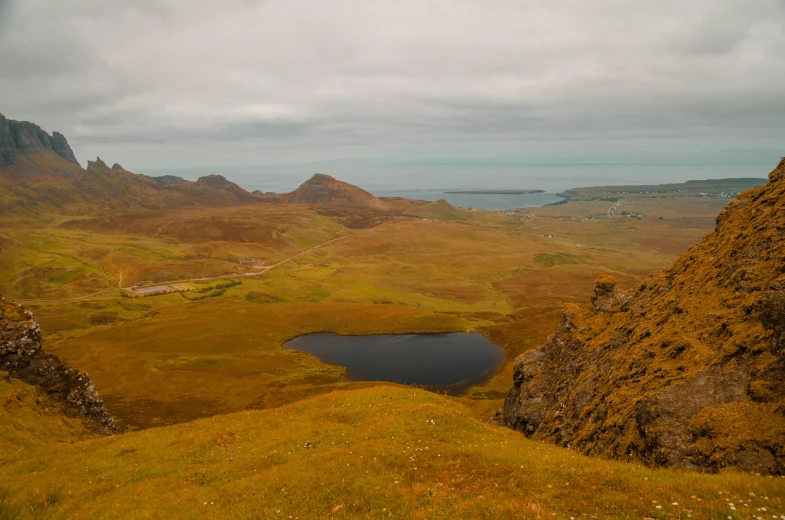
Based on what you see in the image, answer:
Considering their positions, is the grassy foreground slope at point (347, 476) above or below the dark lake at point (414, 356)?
above

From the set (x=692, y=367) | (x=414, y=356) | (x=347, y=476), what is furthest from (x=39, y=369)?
(x=414, y=356)

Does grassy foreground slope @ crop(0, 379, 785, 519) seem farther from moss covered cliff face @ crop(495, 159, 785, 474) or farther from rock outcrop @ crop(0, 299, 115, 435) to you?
rock outcrop @ crop(0, 299, 115, 435)

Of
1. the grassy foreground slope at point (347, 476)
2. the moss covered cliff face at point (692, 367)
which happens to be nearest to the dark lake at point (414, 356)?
the moss covered cliff face at point (692, 367)

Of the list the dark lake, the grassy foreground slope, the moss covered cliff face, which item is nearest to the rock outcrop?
the grassy foreground slope

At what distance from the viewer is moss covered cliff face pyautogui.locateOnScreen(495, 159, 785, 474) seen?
19.9 m

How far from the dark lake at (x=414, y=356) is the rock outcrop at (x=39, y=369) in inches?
2186

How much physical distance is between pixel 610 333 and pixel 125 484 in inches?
1647

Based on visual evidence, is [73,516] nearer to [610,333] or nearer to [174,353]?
[610,333]

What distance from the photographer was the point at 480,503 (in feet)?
56.4

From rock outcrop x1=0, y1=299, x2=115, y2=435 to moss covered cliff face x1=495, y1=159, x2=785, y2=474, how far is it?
168ft

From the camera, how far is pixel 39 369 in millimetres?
48750

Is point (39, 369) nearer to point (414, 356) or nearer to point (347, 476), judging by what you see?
point (347, 476)

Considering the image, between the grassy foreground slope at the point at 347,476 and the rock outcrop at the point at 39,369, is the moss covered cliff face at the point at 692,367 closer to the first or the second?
the grassy foreground slope at the point at 347,476

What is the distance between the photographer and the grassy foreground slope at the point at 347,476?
16031mm
